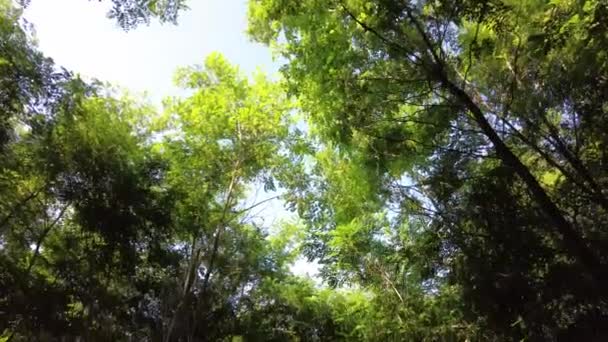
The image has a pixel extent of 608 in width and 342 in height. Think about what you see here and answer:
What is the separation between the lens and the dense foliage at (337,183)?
427cm

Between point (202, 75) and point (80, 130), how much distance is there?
249cm

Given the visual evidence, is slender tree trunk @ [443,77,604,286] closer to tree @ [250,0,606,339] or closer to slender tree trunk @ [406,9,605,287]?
slender tree trunk @ [406,9,605,287]

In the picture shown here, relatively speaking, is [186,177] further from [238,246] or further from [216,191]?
[238,246]

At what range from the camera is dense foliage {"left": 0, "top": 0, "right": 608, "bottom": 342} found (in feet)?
14.0

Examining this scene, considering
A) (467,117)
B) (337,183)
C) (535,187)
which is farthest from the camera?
(337,183)

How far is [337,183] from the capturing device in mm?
7707

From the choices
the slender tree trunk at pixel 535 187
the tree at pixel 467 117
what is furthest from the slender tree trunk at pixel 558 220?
the tree at pixel 467 117

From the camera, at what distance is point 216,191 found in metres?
7.55

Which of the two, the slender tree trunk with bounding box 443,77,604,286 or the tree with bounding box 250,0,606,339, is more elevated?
the tree with bounding box 250,0,606,339

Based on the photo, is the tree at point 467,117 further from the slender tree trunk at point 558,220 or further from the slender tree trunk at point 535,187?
the slender tree trunk at point 558,220

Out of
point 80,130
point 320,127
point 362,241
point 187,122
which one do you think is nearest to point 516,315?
point 362,241

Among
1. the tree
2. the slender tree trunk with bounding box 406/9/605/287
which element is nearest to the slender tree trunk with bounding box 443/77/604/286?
the slender tree trunk with bounding box 406/9/605/287

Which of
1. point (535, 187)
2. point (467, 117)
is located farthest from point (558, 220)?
point (467, 117)

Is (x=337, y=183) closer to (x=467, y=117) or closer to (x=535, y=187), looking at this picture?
(x=467, y=117)
